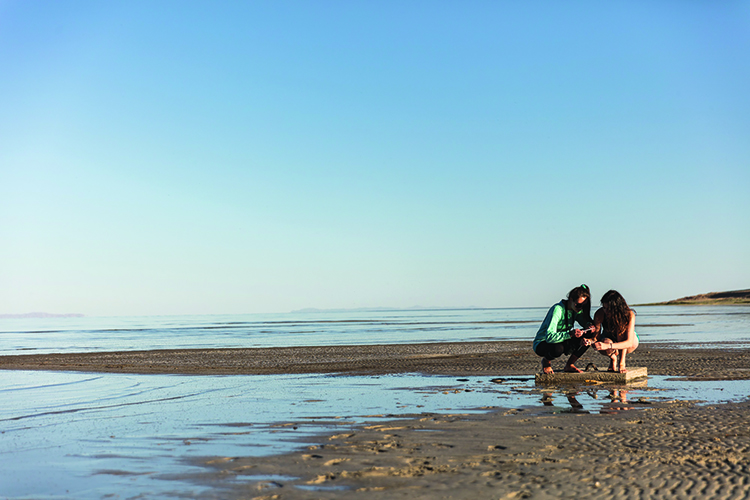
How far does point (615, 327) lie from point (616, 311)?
290 millimetres

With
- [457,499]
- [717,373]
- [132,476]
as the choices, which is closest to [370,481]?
[457,499]

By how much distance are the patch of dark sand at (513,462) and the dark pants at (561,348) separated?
3196mm

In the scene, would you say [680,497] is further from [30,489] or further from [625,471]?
[30,489]

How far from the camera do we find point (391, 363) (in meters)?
17.4

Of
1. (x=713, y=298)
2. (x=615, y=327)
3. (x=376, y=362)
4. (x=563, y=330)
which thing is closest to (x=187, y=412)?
(x=563, y=330)

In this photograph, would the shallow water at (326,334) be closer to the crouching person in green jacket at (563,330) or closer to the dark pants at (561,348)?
the dark pants at (561,348)

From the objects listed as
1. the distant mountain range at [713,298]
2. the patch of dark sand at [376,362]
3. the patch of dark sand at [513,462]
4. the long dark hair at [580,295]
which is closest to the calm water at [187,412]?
the patch of dark sand at [513,462]

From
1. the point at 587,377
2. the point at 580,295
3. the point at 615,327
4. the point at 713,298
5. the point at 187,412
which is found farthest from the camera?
the point at 713,298

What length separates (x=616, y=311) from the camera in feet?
34.3

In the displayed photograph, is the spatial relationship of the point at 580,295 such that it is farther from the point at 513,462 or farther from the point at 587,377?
the point at 513,462

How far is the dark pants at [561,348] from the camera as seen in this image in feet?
35.3

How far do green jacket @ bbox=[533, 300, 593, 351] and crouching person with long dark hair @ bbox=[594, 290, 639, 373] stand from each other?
281 millimetres

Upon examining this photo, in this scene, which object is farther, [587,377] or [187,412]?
[587,377]

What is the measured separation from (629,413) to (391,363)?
33.0ft
